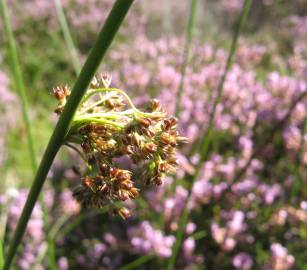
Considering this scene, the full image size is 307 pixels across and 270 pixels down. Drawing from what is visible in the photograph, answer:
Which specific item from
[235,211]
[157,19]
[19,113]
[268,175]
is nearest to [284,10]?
[157,19]

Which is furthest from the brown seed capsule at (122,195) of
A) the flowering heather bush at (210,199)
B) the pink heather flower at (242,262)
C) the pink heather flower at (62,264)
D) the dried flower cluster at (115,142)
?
the pink heather flower at (62,264)

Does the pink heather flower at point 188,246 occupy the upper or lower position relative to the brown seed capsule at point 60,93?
lower

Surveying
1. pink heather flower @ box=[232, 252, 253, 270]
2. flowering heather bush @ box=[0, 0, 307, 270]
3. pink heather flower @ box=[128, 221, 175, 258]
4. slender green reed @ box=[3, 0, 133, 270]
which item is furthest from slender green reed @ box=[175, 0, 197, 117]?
pink heather flower @ box=[232, 252, 253, 270]

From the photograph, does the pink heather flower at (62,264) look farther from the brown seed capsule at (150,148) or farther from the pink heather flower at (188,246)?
the brown seed capsule at (150,148)

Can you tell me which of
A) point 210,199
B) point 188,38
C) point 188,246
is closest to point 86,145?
point 188,38

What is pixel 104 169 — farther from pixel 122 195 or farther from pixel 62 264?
pixel 62 264

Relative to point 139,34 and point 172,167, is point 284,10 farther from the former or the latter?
point 172,167

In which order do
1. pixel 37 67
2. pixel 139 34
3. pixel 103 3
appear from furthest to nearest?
pixel 103 3
pixel 139 34
pixel 37 67
